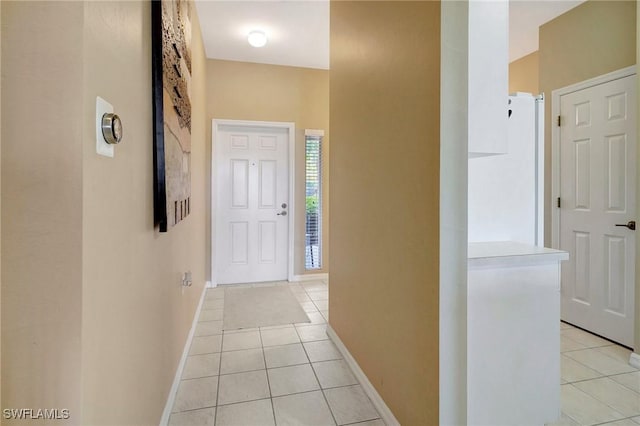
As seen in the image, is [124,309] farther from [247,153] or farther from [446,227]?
[247,153]

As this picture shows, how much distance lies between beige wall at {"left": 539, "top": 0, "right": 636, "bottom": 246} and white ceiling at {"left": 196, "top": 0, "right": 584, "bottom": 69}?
0.15 metres

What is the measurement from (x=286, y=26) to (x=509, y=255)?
9.53ft

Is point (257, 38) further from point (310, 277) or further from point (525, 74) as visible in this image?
point (525, 74)

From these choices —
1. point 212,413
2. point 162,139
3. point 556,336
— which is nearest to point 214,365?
point 212,413

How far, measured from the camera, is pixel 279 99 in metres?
4.12

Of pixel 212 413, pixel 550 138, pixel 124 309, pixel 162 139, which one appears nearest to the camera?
pixel 124 309

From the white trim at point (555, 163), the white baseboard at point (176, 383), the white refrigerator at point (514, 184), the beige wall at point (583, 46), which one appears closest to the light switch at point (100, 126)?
the white baseboard at point (176, 383)

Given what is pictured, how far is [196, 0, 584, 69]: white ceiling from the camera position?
2.82 metres

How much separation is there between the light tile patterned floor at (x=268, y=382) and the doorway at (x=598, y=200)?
2192 millimetres

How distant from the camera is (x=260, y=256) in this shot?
418 cm

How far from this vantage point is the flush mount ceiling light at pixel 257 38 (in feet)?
10.6

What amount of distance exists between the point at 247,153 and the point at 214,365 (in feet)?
8.72

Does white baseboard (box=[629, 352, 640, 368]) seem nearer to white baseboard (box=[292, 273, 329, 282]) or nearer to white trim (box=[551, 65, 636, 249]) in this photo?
white trim (box=[551, 65, 636, 249])

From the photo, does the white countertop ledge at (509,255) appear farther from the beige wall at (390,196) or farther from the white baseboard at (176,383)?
the white baseboard at (176,383)
